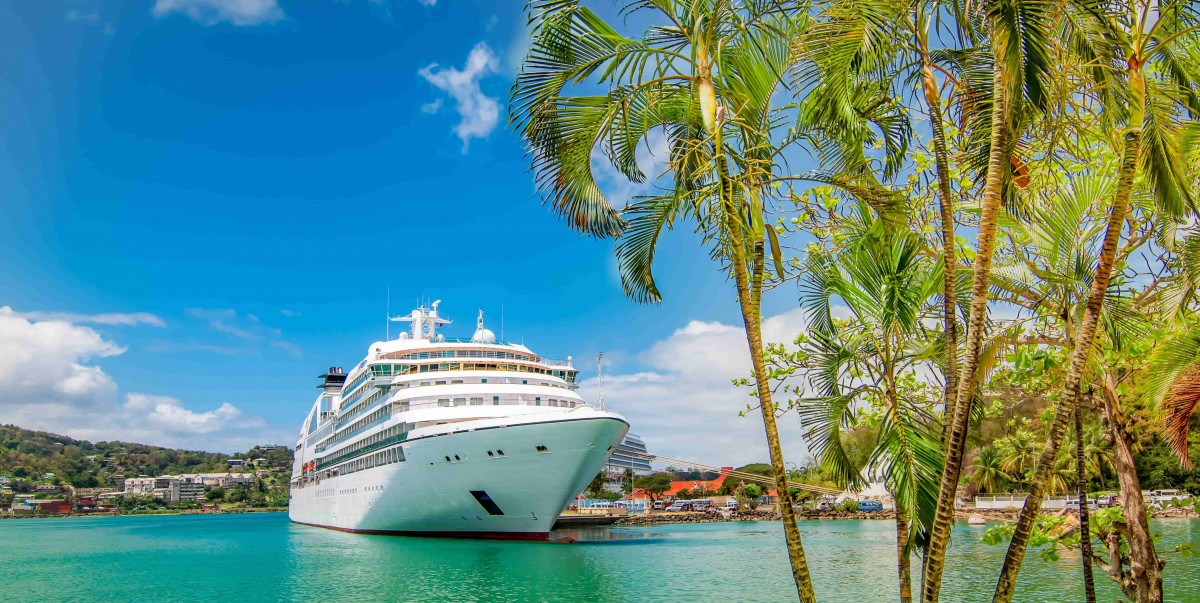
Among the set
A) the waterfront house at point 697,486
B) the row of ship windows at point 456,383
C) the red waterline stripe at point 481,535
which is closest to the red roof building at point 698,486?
the waterfront house at point 697,486

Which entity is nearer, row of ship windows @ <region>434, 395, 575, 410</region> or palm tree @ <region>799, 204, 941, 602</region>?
palm tree @ <region>799, 204, 941, 602</region>

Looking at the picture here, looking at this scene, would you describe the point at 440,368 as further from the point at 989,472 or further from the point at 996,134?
the point at 989,472

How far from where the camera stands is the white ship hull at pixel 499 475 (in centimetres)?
2911

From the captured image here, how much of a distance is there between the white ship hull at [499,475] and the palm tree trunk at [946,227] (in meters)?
23.4

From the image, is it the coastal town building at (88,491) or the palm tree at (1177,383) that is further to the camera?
the coastal town building at (88,491)

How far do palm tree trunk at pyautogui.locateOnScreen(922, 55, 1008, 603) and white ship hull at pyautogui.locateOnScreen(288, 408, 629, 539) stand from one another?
24.0 metres

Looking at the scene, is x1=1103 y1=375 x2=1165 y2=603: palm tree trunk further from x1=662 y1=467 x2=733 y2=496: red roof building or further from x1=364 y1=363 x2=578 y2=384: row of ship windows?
x1=662 y1=467 x2=733 y2=496: red roof building

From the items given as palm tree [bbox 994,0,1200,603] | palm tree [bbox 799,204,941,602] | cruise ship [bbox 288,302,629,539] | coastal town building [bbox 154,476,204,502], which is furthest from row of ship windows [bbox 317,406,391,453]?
coastal town building [bbox 154,476,204,502]

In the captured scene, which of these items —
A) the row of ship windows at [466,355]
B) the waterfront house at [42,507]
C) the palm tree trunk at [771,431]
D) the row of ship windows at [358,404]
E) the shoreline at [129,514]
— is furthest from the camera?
the waterfront house at [42,507]

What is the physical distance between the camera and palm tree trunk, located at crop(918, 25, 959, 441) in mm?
5680

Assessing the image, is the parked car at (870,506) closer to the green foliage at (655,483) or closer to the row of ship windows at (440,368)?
the green foliage at (655,483)

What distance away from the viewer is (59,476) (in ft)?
565

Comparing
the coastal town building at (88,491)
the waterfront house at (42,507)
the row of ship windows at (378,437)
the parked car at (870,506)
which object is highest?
the row of ship windows at (378,437)

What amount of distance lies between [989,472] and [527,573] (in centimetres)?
5013
